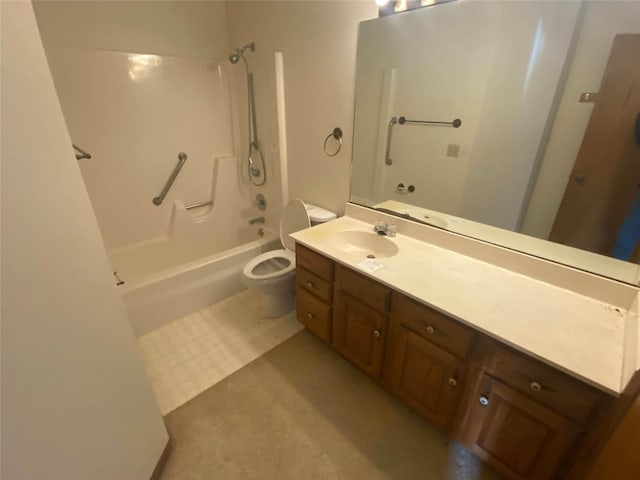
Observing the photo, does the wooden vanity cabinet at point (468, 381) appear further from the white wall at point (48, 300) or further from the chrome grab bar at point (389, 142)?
the white wall at point (48, 300)

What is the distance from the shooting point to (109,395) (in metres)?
0.96

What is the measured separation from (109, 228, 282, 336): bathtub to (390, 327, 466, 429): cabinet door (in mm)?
1458

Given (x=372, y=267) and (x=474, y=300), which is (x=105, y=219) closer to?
(x=372, y=267)

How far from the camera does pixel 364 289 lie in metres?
1.38

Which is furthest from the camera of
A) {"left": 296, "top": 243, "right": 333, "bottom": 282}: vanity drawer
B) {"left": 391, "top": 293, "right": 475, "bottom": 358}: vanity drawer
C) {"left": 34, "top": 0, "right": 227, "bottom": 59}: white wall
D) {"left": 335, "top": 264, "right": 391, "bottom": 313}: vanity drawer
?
{"left": 34, "top": 0, "right": 227, "bottom": 59}: white wall

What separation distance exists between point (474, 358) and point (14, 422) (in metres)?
1.31

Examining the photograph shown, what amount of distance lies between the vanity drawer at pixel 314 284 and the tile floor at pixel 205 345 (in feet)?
1.55

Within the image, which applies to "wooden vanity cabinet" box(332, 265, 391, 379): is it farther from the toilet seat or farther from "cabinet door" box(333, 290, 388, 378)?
the toilet seat

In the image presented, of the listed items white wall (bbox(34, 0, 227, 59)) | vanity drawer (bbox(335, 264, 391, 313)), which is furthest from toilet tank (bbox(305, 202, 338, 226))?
white wall (bbox(34, 0, 227, 59))

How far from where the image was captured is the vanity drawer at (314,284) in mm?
1593

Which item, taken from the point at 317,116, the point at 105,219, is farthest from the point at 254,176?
the point at 105,219

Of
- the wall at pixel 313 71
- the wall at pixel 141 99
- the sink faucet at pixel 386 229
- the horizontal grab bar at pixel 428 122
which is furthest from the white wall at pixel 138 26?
the sink faucet at pixel 386 229

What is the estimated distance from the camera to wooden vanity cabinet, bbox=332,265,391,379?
135 centimetres

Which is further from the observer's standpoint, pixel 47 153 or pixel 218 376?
pixel 218 376
